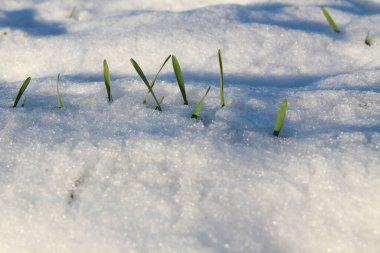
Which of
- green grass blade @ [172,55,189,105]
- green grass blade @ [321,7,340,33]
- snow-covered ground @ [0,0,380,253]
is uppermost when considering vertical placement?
green grass blade @ [321,7,340,33]

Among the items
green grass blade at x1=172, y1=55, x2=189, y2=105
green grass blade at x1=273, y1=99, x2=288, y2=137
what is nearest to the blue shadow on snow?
green grass blade at x1=172, y1=55, x2=189, y2=105

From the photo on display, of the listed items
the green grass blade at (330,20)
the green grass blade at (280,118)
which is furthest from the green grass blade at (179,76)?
the green grass blade at (330,20)

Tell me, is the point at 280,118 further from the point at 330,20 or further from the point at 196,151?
the point at 330,20

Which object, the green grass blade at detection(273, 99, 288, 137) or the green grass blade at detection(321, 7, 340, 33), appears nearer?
the green grass blade at detection(273, 99, 288, 137)

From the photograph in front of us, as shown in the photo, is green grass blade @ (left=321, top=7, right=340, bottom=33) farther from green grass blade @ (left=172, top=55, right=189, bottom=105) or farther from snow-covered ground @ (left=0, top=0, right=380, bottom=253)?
green grass blade @ (left=172, top=55, right=189, bottom=105)

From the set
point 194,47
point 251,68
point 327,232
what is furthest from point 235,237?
point 194,47

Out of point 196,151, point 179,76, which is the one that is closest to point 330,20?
point 179,76

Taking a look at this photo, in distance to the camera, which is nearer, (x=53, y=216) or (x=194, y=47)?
(x=53, y=216)

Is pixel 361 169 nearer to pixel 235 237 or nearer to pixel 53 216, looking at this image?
pixel 235 237
